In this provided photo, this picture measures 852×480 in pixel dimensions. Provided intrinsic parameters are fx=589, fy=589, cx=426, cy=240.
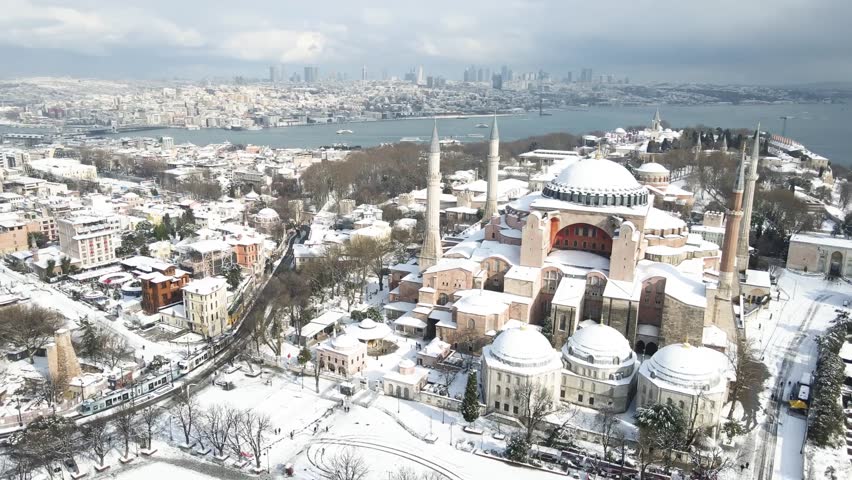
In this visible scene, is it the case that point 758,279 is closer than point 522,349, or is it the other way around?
point 522,349

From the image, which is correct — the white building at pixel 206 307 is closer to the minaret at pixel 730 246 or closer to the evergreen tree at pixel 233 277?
the evergreen tree at pixel 233 277

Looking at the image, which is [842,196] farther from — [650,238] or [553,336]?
[553,336]

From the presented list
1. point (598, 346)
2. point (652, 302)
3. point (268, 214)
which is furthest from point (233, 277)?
point (652, 302)

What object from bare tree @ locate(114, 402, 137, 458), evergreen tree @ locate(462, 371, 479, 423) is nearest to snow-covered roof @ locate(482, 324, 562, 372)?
evergreen tree @ locate(462, 371, 479, 423)

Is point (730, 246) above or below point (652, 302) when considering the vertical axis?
above

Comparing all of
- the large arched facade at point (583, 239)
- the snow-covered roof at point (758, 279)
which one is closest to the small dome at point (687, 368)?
the large arched facade at point (583, 239)

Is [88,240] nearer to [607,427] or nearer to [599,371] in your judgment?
[599,371]

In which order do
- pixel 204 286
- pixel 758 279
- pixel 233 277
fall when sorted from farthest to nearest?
pixel 233 277
pixel 758 279
pixel 204 286

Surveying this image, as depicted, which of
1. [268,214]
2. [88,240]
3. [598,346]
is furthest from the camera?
[268,214]
